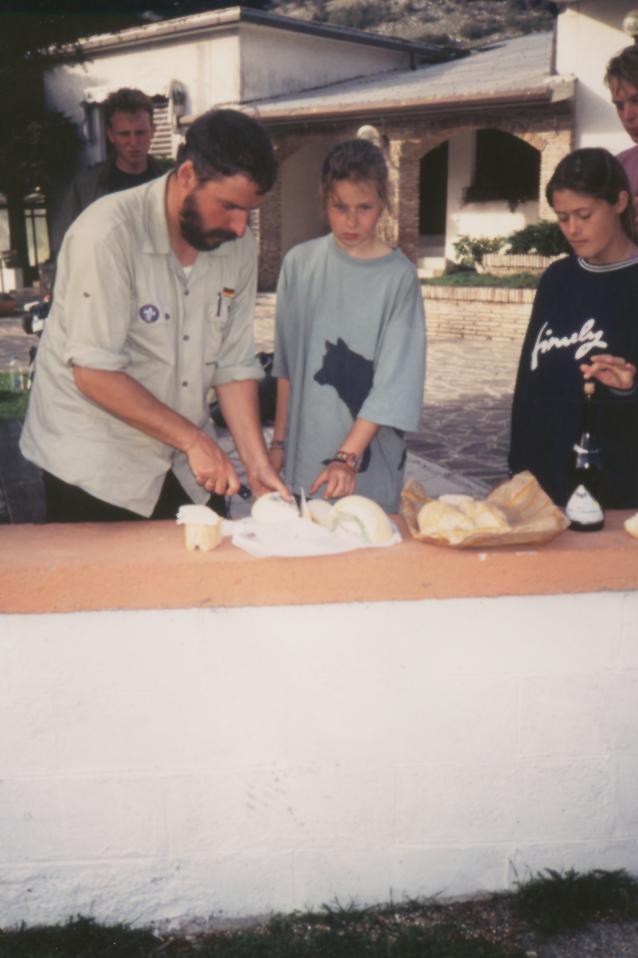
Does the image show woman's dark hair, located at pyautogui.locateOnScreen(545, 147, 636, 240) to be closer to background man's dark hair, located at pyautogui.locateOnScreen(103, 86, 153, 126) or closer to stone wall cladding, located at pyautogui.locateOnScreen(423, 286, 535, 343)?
background man's dark hair, located at pyautogui.locateOnScreen(103, 86, 153, 126)

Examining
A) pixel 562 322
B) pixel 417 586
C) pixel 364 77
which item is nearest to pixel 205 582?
pixel 417 586

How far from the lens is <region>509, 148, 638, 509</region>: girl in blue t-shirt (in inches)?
106

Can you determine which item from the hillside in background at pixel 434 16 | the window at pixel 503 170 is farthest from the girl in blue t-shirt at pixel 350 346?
the hillside in background at pixel 434 16

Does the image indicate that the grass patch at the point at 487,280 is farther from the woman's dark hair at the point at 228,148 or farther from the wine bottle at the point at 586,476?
the woman's dark hair at the point at 228,148

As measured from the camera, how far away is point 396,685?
2.21 metres

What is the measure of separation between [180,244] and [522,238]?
1490 cm

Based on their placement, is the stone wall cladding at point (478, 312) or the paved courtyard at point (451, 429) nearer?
the paved courtyard at point (451, 429)

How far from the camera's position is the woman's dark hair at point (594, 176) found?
2.66 metres

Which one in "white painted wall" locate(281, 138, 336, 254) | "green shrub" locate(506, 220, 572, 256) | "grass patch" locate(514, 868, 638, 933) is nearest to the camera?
"grass patch" locate(514, 868, 638, 933)

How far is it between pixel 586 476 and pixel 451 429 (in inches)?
228

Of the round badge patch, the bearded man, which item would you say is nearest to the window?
the bearded man

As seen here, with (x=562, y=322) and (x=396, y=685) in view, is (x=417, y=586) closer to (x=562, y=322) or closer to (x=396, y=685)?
(x=396, y=685)

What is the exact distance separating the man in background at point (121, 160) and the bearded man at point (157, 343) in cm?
248

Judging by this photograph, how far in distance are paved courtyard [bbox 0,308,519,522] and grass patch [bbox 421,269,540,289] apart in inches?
54.7
